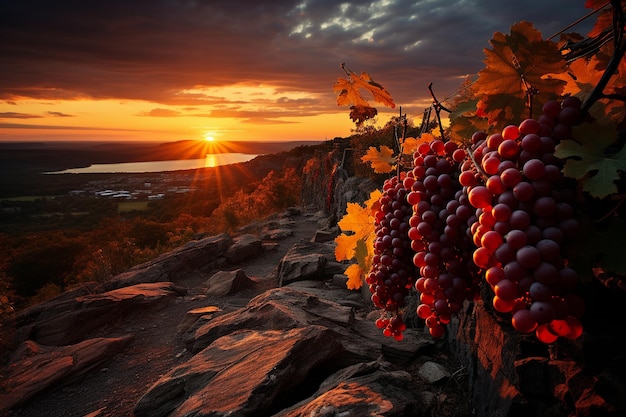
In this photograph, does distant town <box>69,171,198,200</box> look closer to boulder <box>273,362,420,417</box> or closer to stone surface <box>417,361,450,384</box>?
stone surface <box>417,361,450,384</box>

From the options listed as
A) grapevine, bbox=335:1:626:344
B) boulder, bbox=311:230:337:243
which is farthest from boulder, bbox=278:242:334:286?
grapevine, bbox=335:1:626:344

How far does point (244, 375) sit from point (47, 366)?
6.39m

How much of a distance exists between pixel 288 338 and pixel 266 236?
14.8 m

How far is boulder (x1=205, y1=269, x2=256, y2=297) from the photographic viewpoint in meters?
11.8

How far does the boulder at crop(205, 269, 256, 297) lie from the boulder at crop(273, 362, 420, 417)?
28.2 feet

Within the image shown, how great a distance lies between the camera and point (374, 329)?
5.95 metres

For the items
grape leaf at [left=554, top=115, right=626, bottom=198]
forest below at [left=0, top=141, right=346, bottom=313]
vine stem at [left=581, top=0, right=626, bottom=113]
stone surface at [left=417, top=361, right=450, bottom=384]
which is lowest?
forest below at [left=0, top=141, right=346, bottom=313]

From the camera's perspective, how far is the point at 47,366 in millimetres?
8141

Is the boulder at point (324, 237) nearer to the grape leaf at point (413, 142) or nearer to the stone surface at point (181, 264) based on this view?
the stone surface at point (181, 264)

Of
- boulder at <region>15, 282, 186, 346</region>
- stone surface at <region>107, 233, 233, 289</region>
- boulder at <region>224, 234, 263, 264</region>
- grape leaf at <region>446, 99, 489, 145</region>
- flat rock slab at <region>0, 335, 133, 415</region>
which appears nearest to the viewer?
grape leaf at <region>446, 99, 489, 145</region>

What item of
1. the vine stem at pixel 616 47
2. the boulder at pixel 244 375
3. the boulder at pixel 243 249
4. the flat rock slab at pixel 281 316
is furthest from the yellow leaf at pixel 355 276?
the boulder at pixel 243 249

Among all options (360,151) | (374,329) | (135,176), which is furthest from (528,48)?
(135,176)

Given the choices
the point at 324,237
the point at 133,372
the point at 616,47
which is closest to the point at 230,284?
the point at 133,372

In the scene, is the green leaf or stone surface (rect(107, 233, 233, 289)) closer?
the green leaf
